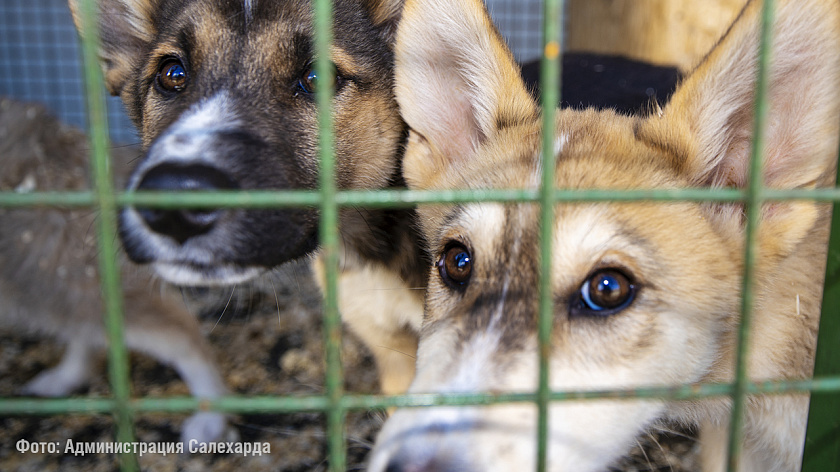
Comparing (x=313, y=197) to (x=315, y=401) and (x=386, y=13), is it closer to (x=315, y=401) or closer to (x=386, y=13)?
(x=315, y=401)

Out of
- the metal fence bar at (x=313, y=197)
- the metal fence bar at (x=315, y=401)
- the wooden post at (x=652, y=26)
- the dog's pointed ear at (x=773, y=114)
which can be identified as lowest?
the metal fence bar at (x=315, y=401)

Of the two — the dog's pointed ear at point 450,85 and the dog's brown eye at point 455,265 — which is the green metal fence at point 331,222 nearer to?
the dog's brown eye at point 455,265

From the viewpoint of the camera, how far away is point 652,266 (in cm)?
160

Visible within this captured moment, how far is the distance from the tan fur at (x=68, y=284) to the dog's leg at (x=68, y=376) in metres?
0.38

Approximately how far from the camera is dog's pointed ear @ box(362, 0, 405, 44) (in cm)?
247

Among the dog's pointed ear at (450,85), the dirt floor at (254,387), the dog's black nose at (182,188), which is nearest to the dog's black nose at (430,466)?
the dirt floor at (254,387)

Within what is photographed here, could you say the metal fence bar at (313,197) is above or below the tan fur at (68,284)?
above

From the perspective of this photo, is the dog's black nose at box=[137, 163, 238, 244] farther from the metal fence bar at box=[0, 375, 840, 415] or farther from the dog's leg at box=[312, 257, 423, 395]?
the dog's leg at box=[312, 257, 423, 395]

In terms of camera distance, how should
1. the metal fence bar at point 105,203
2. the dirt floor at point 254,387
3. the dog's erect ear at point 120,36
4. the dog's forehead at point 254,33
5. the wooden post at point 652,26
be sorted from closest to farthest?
the metal fence bar at point 105,203
the dog's forehead at point 254,33
the dog's erect ear at point 120,36
the dirt floor at point 254,387
the wooden post at point 652,26

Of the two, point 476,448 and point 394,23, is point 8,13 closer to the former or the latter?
point 394,23

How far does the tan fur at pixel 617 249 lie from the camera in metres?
1.41

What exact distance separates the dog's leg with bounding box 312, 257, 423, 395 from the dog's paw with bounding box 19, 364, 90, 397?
1640 mm

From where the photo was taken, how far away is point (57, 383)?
3.42 meters

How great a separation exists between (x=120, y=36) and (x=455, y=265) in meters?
1.91
